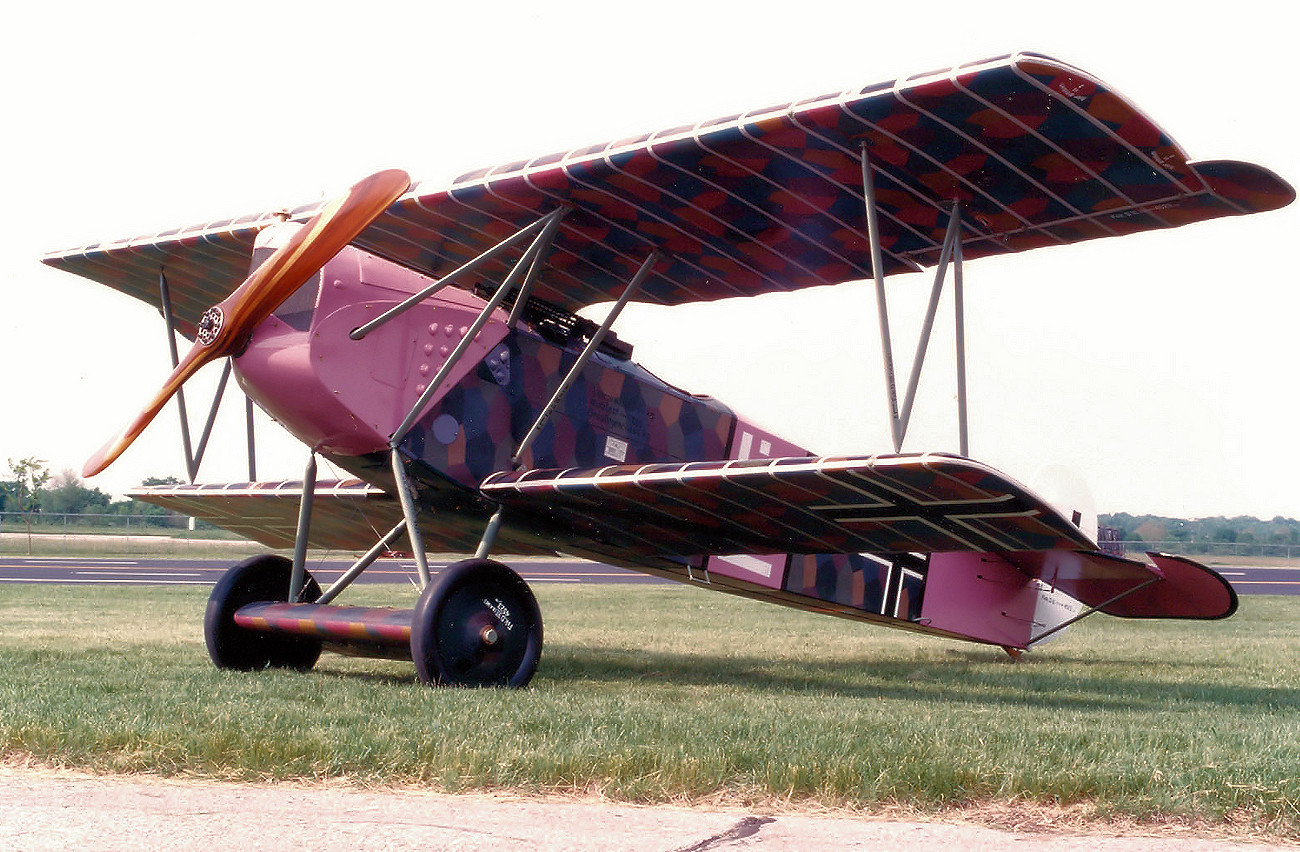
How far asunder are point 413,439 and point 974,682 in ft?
15.2

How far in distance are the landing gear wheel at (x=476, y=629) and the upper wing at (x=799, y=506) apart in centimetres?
78

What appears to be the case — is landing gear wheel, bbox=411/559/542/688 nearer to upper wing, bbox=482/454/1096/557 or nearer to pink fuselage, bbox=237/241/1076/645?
upper wing, bbox=482/454/1096/557

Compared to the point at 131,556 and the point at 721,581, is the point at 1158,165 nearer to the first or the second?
the point at 721,581

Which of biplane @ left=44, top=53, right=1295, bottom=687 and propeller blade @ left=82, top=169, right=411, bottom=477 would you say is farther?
propeller blade @ left=82, top=169, right=411, bottom=477

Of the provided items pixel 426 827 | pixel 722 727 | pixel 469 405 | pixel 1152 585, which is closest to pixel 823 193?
pixel 469 405

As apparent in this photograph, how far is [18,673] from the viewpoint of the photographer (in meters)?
7.84

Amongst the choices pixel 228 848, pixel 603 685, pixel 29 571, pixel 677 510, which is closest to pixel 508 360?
pixel 677 510

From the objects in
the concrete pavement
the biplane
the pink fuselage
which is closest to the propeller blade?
the biplane

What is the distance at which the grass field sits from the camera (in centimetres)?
453

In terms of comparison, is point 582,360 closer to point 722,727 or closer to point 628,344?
point 628,344

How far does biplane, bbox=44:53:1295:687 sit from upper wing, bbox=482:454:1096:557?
0.03 metres

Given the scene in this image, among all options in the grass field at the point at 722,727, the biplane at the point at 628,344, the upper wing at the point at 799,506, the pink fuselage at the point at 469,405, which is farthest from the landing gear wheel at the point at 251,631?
the upper wing at the point at 799,506

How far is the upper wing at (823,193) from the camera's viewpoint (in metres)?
6.49

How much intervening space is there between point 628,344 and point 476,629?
2825mm
